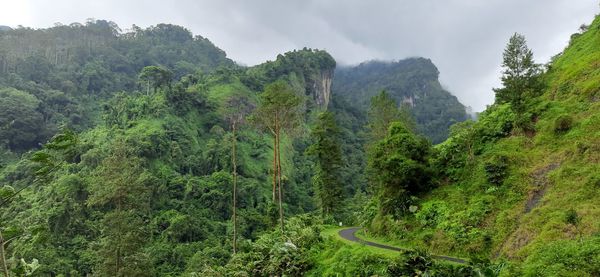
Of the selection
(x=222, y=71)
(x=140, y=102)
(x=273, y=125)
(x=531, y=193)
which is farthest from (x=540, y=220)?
(x=222, y=71)

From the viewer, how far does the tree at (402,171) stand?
26.2 m

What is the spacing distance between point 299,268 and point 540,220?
11066 millimetres

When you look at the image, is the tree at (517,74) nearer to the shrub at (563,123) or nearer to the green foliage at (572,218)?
the shrub at (563,123)

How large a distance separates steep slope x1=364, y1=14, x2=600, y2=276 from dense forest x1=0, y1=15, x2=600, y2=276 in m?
0.09

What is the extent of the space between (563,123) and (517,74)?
399 centimetres

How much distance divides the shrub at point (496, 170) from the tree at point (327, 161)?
18848mm

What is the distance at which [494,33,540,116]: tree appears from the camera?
82.7 feet

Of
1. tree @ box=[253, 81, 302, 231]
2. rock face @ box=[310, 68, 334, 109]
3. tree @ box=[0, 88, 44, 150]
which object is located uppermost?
rock face @ box=[310, 68, 334, 109]

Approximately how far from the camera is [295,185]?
88.5m

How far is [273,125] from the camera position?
104 ft

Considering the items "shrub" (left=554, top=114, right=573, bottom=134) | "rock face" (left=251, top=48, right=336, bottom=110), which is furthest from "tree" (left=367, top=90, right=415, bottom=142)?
"rock face" (left=251, top=48, right=336, bottom=110)

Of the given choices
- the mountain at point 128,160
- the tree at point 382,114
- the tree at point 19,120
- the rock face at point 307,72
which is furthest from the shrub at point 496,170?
the rock face at point 307,72

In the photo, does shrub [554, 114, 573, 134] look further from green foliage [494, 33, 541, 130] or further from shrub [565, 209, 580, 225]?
shrub [565, 209, 580, 225]

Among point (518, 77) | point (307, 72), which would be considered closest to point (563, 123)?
point (518, 77)
